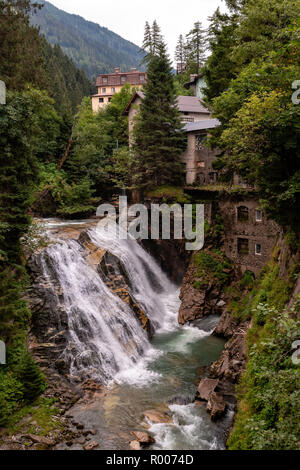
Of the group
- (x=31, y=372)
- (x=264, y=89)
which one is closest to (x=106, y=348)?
(x=31, y=372)

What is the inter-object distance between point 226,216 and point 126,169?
39.4ft

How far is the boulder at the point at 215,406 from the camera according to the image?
11.6 m

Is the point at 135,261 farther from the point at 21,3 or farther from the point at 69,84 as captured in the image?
the point at 69,84

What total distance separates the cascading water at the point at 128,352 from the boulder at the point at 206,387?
1.62 feet

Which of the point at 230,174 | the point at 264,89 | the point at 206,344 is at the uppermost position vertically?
the point at 264,89

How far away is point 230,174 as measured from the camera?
23328mm

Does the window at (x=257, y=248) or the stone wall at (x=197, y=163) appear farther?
the stone wall at (x=197, y=163)

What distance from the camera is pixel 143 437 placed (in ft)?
34.2

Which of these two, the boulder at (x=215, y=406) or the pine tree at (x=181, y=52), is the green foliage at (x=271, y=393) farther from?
the pine tree at (x=181, y=52)

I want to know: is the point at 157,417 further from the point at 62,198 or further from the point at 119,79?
the point at 119,79

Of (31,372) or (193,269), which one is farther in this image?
(193,269)

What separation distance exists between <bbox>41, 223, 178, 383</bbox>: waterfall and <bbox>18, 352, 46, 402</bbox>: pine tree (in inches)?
72.7

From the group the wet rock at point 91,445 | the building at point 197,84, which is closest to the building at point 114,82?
the building at point 197,84

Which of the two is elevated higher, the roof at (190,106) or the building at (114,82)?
the building at (114,82)
